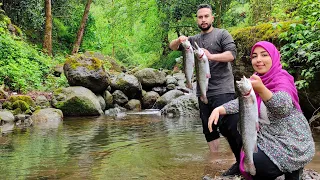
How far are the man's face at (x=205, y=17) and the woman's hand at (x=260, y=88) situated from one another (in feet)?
6.66

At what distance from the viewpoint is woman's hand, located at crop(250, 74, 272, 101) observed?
285 cm

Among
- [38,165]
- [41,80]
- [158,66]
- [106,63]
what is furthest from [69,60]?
[158,66]

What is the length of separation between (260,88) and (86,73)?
11.9 meters

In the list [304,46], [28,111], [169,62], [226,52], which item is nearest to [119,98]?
[28,111]

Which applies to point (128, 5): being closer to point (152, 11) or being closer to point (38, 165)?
point (152, 11)

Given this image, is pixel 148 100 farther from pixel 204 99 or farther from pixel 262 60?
pixel 262 60

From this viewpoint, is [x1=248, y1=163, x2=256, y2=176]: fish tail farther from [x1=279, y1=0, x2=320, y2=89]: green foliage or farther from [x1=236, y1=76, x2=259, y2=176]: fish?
[x1=279, y1=0, x2=320, y2=89]: green foliage

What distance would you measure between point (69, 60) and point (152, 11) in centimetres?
1254

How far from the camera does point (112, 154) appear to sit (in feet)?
19.7

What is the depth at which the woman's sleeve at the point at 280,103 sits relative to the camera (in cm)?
297

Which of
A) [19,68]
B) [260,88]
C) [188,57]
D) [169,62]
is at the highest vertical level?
[169,62]

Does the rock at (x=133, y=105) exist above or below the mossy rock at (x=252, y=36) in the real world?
below

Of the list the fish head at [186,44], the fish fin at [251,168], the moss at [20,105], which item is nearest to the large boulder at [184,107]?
the moss at [20,105]

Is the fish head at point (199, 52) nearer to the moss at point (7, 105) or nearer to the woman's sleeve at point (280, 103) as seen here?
the woman's sleeve at point (280, 103)
